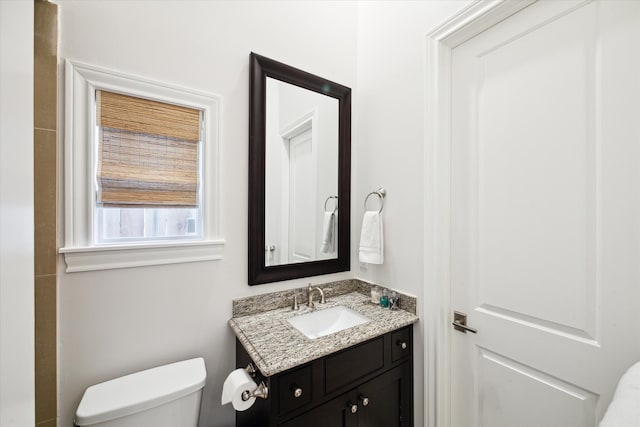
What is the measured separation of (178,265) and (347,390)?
893 mm

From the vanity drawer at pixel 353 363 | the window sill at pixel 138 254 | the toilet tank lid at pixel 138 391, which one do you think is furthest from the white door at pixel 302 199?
the toilet tank lid at pixel 138 391

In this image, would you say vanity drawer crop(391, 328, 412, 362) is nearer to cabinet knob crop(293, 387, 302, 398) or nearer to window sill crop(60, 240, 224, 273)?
cabinet knob crop(293, 387, 302, 398)

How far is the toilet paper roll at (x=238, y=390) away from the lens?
2.97 ft

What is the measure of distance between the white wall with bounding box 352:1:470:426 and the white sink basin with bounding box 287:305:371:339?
11.0 inches

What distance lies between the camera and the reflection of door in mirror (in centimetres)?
137

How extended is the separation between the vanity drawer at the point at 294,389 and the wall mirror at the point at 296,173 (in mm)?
498

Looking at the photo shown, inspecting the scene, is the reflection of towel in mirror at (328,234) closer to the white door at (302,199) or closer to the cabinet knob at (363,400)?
the white door at (302,199)

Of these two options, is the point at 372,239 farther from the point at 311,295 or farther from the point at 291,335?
the point at 291,335

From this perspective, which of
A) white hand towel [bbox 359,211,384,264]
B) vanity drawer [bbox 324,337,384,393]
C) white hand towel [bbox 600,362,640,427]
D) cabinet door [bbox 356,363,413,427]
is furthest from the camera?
white hand towel [bbox 359,211,384,264]

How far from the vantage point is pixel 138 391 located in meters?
0.93

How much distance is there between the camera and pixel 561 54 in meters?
0.91

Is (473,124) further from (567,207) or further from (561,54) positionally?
(567,207)

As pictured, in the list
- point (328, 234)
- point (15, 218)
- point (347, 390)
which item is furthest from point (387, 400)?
point (15, 218)

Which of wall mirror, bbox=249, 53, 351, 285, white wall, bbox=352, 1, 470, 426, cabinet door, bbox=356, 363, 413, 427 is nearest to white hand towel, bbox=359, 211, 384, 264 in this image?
white wall, bbox=352, 1, 470, 426
